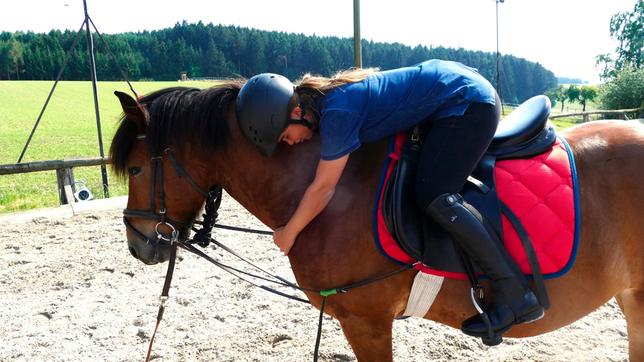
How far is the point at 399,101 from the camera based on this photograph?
211 cm

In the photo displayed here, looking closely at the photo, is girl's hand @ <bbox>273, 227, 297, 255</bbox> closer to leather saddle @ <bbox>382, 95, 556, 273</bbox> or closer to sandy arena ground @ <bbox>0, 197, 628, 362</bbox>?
leather saddle @ <bbox>382, 95, 556, 273</bbox>

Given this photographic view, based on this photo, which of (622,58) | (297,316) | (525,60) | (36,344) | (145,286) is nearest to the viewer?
(36,344)

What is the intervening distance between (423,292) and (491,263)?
15.1 inches

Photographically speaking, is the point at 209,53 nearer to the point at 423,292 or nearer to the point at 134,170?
the point at 134,170

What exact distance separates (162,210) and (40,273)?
145 inches

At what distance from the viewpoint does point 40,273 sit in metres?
5.09

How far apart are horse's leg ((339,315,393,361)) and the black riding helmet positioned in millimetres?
→ 1029

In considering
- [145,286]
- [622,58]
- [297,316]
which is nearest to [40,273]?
[145,286]

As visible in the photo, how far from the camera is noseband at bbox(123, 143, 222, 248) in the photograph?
2.39 meters

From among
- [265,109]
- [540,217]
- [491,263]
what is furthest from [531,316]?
[265,109]

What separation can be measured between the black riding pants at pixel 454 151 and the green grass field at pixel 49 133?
1.72 metres

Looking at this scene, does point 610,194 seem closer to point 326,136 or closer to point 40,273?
point 326,136

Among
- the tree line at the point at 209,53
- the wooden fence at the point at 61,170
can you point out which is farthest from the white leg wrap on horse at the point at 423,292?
the tree line at the point at 209,53

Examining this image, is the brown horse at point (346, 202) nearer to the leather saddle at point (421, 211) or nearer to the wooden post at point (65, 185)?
the leather saddle at point (421, 211)
